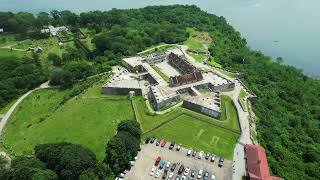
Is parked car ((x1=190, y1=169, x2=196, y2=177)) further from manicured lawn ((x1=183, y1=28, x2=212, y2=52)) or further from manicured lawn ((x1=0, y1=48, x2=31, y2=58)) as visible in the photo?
manicured lawn ((x1=0, y1=48, x2=31, y2=58))

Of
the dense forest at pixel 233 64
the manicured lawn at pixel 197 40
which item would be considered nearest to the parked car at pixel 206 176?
the dense forest at pixel 233 64

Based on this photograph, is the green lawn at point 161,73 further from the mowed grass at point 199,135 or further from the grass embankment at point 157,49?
the mowed grass at point 199,135

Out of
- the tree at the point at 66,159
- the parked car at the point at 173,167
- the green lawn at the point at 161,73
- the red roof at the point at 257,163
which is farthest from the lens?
the green lawn at the point at 161,73

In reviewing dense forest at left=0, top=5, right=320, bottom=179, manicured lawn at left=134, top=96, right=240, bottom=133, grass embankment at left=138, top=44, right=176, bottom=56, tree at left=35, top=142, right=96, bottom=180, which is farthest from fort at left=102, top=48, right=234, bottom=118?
tree at left=35, top=142, right=96, bottom=180

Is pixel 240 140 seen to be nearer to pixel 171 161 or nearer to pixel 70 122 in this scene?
pixel 171 161

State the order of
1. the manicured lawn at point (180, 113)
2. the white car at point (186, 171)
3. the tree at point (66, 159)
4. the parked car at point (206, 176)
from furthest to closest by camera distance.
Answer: the manicured lawn at point (180, 113), the white car at point (186, 171), the parked car at point (206, 176), the tree at point (66, 159)

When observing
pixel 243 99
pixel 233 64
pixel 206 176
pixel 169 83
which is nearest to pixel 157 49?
pixel 233 64
